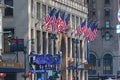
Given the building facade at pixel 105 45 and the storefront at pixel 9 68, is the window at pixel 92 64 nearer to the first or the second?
the building facade at pixel 105 45

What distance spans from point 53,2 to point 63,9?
588cm

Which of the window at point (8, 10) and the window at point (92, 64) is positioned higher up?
the window at point (8, 10)

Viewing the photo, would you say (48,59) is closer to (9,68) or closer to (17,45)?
(17,45)

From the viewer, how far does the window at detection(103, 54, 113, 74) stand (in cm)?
14438

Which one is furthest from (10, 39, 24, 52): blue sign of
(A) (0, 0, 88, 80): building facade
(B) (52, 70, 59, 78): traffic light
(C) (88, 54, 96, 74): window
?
(C) (88, 54, 96, 74): window

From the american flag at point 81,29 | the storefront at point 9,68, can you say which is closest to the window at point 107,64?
the american flag at point 81,29

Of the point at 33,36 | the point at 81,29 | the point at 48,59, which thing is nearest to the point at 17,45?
the point at 33,36

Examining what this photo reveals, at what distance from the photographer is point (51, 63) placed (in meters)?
86.8

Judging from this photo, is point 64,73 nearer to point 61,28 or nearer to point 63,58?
point 63,58

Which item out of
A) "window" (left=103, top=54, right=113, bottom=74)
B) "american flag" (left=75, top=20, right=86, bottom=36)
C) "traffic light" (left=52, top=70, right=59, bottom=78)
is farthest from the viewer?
"window" (left=103, top=54, right=113, bottom=74)

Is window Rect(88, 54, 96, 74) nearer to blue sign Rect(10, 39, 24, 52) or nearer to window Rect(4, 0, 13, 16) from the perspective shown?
window Rect(4, 0, 13, 16)

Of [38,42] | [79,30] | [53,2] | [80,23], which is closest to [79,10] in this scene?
[80,23]

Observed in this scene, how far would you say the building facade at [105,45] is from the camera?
144212 millimetres

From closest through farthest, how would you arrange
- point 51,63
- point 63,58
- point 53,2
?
point 51,63 → point 53,2 → point 63,58
